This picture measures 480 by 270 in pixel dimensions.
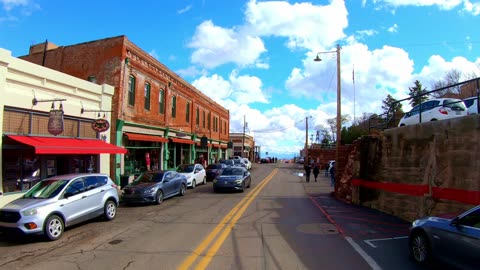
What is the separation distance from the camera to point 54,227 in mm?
9312

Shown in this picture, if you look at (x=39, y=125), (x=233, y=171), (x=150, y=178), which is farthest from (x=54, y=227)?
(x=233, y=171)

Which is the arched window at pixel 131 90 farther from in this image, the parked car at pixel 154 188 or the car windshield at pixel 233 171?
the car windshield at pixel 233 171

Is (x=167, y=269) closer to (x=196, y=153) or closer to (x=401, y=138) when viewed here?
(x=401, y=138)

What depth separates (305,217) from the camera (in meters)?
12.3

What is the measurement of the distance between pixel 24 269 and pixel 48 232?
2.61 m

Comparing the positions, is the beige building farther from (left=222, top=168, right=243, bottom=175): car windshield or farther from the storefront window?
(left=222, top=168, right=243, bottom=175): car windshield

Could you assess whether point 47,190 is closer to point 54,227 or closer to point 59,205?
point 59,205

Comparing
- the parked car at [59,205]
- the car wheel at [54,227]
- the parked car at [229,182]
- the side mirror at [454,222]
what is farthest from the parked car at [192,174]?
the side mirror at [454,222]

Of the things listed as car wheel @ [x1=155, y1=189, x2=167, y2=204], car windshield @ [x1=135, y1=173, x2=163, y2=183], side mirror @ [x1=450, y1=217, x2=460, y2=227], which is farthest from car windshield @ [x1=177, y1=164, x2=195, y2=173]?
side mirror @ [x1=450, y1=217, x2=460, y2=227]

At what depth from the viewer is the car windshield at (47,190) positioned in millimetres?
10000

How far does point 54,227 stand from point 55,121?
251 inches

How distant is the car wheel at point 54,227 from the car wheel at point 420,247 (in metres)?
8.43

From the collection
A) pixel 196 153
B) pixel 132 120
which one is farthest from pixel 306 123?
pixel 132 120

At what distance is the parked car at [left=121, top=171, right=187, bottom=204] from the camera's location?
50.6ft
